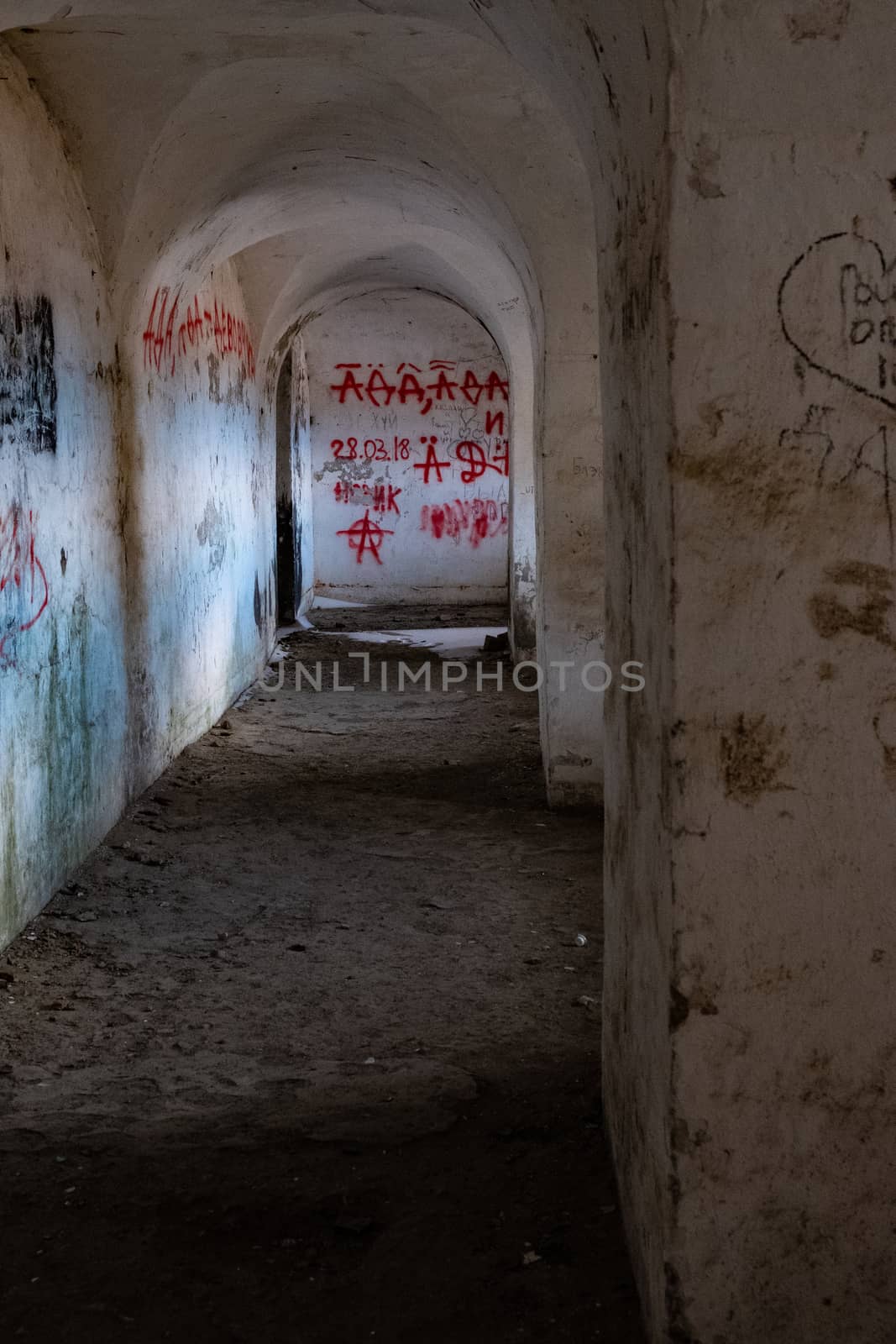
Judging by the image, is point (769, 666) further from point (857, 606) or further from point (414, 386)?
point (414, 386)

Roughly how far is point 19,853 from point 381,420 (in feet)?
36.7

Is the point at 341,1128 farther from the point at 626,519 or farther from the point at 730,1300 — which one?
the point at 626,519

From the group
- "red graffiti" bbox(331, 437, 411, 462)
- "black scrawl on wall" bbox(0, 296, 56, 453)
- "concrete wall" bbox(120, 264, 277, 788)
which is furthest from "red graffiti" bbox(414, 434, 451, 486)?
"black scrawl on wall" bbox(0, 296, 56, 453)

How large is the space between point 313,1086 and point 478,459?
40.4ft

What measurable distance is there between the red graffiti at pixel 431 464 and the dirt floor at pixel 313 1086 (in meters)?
9.27

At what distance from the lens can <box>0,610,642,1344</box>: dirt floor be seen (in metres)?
2.53

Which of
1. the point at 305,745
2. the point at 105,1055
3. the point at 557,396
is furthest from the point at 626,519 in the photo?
the point at 305,745

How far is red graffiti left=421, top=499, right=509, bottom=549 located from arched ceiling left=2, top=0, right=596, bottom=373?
772 cm

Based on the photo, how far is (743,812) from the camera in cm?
209

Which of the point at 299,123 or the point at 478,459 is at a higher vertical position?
the point at 299,123

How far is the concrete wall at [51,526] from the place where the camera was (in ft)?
15.0

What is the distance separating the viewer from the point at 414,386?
15.0 meters

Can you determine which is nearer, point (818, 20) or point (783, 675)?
point (818, 20)

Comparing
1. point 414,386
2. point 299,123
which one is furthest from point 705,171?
point 414,386
